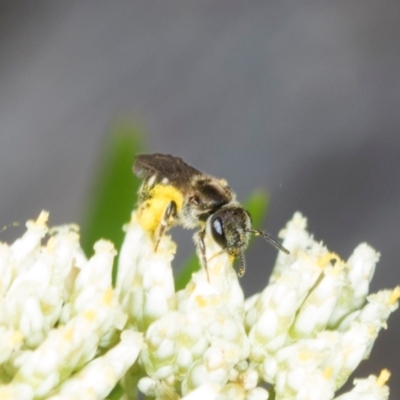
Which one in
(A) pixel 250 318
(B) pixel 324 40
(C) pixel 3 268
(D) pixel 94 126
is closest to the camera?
(C) pixel 3 268

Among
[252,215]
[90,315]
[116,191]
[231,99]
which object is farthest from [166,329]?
[231,99]

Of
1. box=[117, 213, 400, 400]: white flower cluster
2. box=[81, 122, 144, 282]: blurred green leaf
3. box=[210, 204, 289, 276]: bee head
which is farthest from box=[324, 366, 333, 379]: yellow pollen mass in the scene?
box=[81, 122, 144, 282]: blurred green leaf

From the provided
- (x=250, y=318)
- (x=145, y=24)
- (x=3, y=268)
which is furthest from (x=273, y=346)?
(x=145, y=24)

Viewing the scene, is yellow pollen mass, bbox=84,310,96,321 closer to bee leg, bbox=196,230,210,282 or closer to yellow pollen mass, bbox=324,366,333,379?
bee leg, bbox=196,230,210,282

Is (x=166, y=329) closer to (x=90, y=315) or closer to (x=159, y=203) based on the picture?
(x=90, y=315)

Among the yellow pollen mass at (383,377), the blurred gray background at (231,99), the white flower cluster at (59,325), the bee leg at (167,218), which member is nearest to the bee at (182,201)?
the bee leg at (167,218)

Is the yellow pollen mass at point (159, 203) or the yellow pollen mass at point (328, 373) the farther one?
the yellow pollen mass at point (159, 203)

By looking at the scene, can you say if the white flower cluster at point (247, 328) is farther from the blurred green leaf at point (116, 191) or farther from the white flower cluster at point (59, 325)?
the blurred green leaf at point (116, 191)

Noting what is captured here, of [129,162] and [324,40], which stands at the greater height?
[324,40]

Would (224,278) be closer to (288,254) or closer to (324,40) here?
(288,254)
